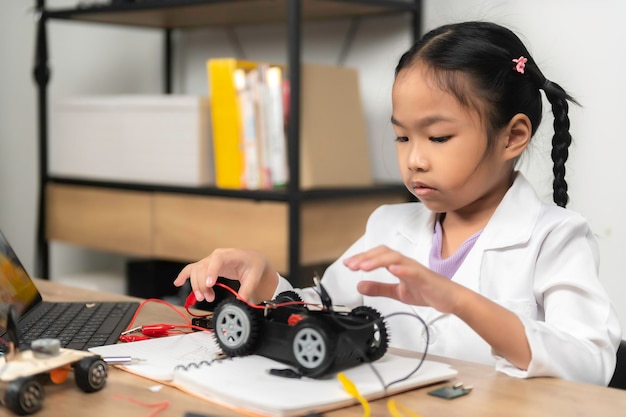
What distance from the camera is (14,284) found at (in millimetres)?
1148

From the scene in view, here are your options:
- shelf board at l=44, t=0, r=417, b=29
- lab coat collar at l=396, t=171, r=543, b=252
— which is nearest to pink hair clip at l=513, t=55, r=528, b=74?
lab coat collar at l=396, t=171, r=543, b=252

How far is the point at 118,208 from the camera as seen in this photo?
7.77 ft

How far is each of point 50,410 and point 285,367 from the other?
0.76ft

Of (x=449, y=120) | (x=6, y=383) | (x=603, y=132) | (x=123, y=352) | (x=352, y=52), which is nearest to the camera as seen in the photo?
(x=6, y=383)

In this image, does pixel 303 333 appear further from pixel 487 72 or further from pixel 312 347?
pixel 487 72

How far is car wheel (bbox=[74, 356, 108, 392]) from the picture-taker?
80cm

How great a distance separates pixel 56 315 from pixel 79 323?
0.23 feet

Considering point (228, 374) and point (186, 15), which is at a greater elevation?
point (186, 15)

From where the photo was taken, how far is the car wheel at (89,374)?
2.61 ft

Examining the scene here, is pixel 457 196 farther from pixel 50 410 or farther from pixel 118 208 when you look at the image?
pixel 118 208

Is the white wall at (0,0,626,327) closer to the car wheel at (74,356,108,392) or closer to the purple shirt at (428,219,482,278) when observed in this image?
the purple shirt at (428,219,482,278)

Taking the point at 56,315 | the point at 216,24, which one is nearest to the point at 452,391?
the point at 56,315

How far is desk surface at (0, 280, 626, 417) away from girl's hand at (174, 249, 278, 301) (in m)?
0.17

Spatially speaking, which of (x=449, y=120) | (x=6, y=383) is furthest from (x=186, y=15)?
(x=6, y=383)
